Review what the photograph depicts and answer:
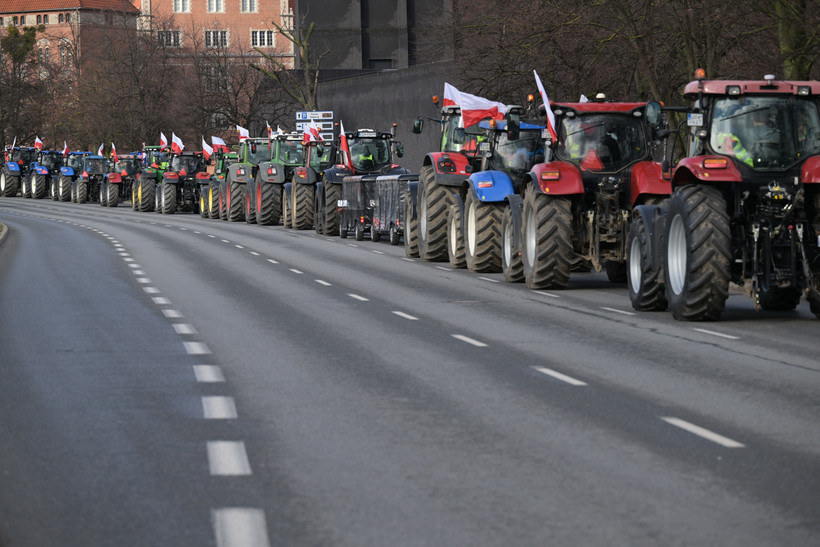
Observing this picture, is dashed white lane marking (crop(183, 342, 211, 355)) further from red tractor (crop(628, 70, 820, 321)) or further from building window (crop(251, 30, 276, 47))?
building window (crop(251, 30, 276, 47))

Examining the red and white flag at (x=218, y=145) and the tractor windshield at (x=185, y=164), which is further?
the tractor windshield at (x=185, y=164)

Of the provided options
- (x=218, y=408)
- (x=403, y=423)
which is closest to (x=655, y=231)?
(x=218, y=408)

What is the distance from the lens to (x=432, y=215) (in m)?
27.4

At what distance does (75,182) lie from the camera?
70.7 meters

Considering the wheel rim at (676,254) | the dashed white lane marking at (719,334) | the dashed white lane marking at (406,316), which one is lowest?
the dashed white lane marking at (406,316)

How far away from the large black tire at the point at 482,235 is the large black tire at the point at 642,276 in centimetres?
567

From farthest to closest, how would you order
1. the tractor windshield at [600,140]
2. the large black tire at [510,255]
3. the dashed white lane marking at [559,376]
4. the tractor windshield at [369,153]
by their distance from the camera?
1. the tractor windshield at [369,153]
2. the large black tire at [510,255]
3. the tractor windshield at [600,140]
4. the dashed white lane marking at [559,376]

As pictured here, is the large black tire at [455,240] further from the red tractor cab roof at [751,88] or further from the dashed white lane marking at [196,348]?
the dashed white lane marking at [196,348]

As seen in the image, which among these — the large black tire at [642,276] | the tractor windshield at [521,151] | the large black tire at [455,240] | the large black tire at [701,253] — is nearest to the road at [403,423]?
the large black tire at [701,253]

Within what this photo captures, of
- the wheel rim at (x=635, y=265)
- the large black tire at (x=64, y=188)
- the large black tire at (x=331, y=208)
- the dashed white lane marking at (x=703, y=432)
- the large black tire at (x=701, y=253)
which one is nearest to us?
the dashed white lane marking at (x=703, y=432)

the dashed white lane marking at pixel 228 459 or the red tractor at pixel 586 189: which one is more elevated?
the red tractor at pixel 586 189

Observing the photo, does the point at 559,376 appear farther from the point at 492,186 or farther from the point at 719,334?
the point at 492,186

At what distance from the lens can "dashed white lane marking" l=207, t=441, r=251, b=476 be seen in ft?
25.8

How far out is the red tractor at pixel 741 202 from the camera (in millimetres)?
15969
